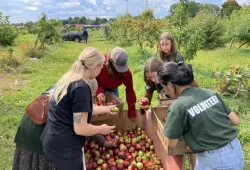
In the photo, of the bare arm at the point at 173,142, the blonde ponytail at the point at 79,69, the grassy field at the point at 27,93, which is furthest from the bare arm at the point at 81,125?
the grassy field at the point at 27,93

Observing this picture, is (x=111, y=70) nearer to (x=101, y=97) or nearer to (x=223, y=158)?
(x=101, y=97)

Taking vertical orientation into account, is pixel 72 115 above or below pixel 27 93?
→ above

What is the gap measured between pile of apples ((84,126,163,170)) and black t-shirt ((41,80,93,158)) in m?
0.82

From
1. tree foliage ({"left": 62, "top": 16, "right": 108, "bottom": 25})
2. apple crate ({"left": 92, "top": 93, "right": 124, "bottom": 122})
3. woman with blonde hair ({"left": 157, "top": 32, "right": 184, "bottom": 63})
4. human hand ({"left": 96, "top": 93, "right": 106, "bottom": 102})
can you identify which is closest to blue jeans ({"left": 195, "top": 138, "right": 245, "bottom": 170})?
apple crate ({"left": 92, "top": 93, "right": 124, "bottom": 122})

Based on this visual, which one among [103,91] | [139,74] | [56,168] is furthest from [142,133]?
[139,74]

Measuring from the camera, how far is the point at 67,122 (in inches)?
87.0

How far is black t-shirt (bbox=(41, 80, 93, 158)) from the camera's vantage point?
2045 mm

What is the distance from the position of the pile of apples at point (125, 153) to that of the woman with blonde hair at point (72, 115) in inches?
28.8

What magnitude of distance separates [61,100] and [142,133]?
169cm

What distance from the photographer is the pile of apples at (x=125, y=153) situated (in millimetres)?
3107

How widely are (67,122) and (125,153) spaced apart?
1301 millimetres

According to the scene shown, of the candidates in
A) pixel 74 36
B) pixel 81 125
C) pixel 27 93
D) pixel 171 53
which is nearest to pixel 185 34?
pixel 27 93

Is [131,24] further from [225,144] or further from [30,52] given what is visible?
[225,144]

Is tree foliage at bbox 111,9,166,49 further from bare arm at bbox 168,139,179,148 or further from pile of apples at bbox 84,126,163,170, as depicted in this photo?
bare arm at bbox 168,139,179,148
